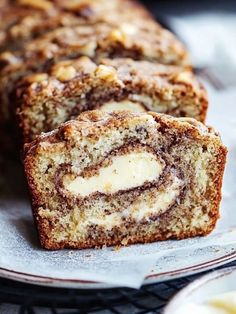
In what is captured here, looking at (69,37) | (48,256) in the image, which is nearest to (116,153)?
(48,256)

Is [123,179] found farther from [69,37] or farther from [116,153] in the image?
[69,37]

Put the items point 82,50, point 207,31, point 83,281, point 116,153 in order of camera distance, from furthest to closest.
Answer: point 207,31, point 82,50, point 116,153, point 83,281

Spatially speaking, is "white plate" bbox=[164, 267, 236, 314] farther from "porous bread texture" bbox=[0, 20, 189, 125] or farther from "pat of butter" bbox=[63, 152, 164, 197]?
"porous bread texture" bbox=[0, 20, 189, 125]

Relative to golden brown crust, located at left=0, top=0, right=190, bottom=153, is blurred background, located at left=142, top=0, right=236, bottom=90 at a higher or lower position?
lower

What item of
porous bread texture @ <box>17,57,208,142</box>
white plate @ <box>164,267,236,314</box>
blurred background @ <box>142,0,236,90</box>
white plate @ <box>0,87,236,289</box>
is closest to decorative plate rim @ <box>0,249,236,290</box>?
white plate @ <box>0,87,236,289</box>

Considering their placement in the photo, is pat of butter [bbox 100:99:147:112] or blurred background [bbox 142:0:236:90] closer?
pat of butter [bbox 100:99:147:112]

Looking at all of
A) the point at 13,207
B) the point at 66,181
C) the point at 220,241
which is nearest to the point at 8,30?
the point at 13,207

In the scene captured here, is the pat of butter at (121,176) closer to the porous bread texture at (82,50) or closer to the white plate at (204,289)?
the white plate at (204,289)

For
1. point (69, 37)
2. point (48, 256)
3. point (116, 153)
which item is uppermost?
point (116, 153)
